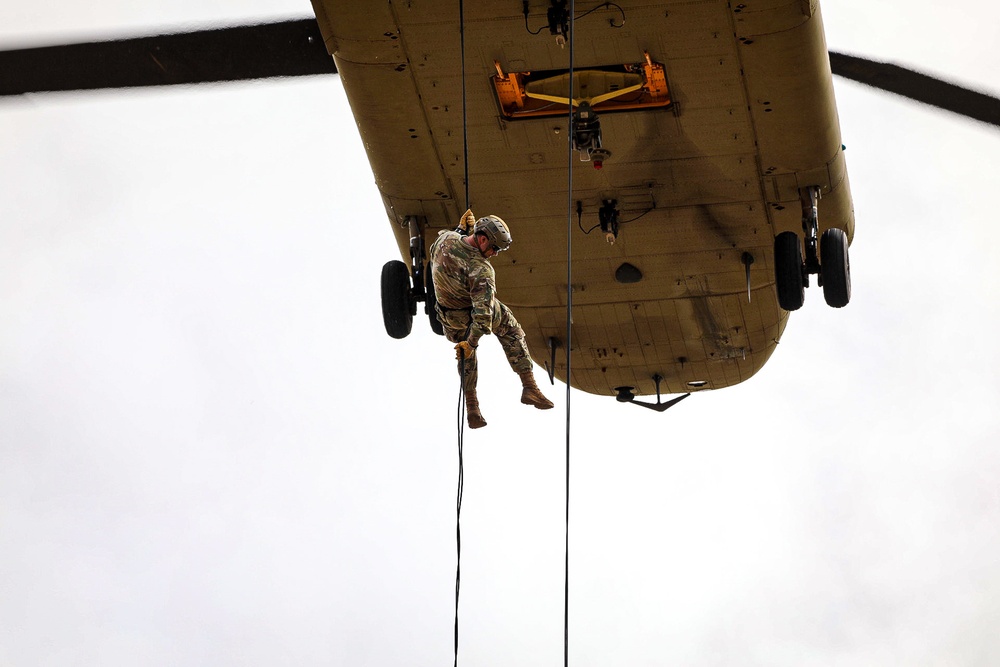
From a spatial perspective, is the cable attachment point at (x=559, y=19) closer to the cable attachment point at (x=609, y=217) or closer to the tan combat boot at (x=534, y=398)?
the cable attachment point at (x=609, y=217)

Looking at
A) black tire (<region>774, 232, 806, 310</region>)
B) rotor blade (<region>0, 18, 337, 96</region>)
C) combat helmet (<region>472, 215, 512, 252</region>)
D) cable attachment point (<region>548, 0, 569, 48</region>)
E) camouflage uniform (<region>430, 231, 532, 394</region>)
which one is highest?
rotor blade (<region>0, 18, 337, 96</region>)

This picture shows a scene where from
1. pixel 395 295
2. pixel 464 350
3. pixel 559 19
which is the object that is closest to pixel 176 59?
pixel 395 295

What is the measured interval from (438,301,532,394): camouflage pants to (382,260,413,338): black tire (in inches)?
97.3

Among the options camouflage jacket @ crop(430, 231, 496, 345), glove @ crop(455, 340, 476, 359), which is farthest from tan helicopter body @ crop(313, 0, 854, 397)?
glove @ crop(455, 340, 476, 359)

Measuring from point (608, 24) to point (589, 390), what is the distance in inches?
279

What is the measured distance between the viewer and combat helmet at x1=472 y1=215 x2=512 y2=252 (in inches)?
505

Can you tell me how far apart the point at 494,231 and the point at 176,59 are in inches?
157

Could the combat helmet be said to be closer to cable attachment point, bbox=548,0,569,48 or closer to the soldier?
the soldier

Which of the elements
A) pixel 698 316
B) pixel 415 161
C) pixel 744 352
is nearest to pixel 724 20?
pixel 415 161

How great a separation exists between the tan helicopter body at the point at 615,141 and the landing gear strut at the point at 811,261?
20 millimetres

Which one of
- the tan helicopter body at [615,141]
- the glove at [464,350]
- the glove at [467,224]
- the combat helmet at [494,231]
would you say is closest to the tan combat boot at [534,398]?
the glove at [464,350]

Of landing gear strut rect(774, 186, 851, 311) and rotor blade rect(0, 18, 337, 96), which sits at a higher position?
rotor blade rect(0, 18, 337, 96)

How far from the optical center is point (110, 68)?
15375 millimetres

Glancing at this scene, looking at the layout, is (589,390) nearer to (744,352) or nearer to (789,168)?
(744,352)
